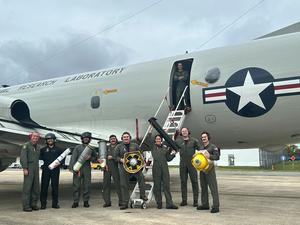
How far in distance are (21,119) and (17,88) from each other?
16.0 ft

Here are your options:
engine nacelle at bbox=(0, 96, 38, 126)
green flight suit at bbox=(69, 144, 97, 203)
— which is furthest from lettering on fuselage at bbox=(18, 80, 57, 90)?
green flight suit at bbox=(69, 144, 97, 203)

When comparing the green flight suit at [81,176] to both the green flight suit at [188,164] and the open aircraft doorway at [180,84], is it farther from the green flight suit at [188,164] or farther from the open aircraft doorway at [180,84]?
the open aircraft doorway at [180,84]

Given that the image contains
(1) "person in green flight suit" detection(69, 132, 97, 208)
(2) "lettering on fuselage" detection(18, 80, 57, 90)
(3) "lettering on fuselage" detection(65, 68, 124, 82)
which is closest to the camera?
(1) "person in green flight suit" detection(69, 132, 97, 208)

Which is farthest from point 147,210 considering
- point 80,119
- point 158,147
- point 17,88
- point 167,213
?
point 17,88

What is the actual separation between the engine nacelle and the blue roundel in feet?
20.5

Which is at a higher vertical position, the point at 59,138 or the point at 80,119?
the point at 80,119

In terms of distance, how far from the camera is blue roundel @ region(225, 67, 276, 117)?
34.2 feet

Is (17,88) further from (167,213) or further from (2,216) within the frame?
(167,213)

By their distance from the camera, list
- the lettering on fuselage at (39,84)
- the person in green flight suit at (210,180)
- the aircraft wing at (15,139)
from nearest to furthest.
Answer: the person in green flight suit at (210,180), the aircraft wing at (15,139), the lettering on fuselage at (39,84)

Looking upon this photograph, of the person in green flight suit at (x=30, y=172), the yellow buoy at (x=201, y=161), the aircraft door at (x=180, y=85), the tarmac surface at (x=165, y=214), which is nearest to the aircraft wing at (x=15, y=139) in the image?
the person in green flight suit at (x=30, y=172)

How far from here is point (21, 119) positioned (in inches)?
500

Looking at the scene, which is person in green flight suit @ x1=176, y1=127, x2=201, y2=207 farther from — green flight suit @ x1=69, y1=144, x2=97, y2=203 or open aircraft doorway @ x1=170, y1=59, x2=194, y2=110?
green flight suit @ x1=69, y1=144, x2=97, y2=203

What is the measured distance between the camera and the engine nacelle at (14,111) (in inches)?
488

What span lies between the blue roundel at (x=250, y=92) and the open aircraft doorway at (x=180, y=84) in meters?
1.30
